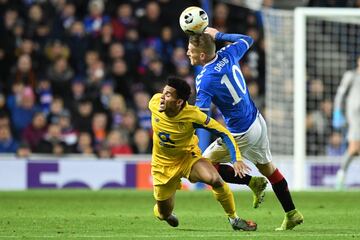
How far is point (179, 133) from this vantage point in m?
10.4

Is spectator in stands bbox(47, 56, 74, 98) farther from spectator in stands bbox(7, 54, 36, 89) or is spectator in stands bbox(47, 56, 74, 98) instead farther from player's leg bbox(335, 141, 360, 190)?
player's leg bbox(335, 141, 360, 190)

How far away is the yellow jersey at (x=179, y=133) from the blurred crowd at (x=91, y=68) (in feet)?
26.3

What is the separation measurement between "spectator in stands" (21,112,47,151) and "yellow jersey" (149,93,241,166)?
8850mm

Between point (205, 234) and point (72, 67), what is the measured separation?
11034 mm

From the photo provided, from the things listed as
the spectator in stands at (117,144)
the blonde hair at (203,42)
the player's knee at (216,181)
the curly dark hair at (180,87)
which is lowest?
the spectator in stands at (117,144)

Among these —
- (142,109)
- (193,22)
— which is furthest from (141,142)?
(193,22)

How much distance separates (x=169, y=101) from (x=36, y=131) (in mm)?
9385

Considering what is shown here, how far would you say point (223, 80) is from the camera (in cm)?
1083

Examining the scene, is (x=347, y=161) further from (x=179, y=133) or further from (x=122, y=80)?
(x=179, y=133)

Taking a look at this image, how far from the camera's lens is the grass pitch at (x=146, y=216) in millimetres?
10211

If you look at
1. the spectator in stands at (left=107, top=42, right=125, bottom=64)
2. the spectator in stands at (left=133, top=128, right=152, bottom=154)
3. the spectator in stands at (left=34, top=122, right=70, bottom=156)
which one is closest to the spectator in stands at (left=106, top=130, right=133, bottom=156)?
the spectator in stands at (left=133, top=128, right=152, bottom=154)

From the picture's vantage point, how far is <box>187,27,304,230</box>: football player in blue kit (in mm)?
10797

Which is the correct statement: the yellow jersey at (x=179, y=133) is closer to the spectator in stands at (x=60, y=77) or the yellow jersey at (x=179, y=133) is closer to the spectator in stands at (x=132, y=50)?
the spectator in stands at (x=60, y=77)

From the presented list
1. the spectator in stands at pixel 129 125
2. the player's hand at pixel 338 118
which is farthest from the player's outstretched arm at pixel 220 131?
the spectator in stands at pixel 129 125
